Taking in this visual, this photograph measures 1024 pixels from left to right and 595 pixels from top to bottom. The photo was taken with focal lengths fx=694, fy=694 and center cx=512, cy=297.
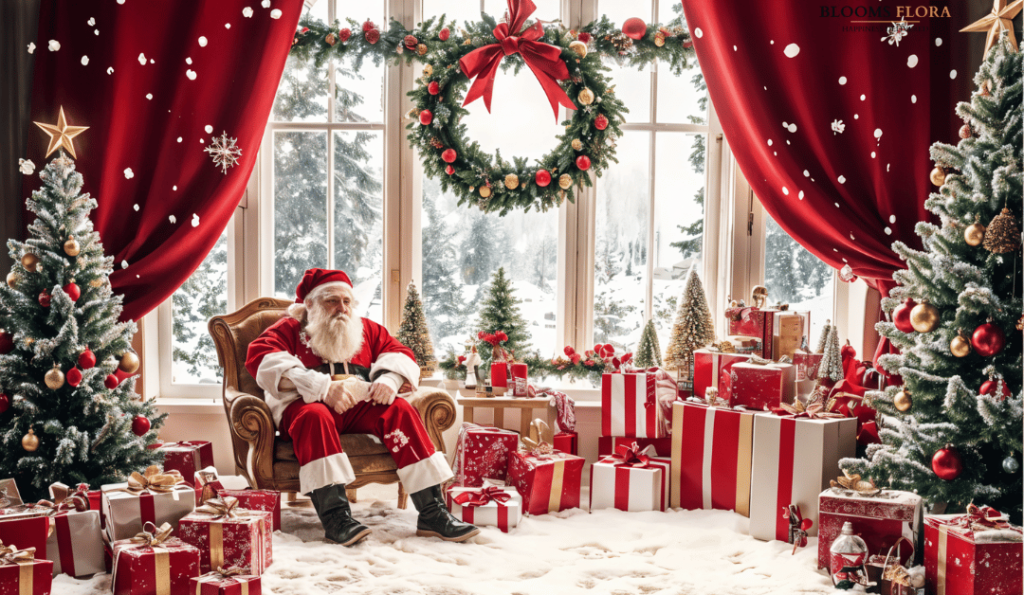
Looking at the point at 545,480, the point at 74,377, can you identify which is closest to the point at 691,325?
the point at 545,480

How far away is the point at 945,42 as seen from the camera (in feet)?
10.9

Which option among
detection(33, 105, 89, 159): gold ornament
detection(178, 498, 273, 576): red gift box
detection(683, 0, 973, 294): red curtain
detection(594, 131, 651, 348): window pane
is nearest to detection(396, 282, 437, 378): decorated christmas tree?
detection(594, 131, 651, 348): window pane

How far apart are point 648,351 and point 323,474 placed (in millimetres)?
1667

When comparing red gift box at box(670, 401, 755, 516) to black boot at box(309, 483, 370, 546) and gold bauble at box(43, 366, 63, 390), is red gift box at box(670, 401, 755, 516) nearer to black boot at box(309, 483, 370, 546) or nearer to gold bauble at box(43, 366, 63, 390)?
black boot at box(309, 483, 370, 546)

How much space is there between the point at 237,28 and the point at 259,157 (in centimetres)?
66

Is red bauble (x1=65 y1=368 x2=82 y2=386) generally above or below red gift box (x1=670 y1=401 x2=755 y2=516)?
above

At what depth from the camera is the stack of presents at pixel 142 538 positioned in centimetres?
214

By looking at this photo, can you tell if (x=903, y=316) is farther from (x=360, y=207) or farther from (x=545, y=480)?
(x=360, y=207)

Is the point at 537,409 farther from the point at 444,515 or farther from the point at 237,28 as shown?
the point at 237,28

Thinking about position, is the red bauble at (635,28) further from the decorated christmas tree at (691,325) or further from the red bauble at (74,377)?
the red bauble at (74,377)

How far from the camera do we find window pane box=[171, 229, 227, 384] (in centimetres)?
378

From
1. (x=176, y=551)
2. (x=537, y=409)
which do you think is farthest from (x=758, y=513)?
(x=176, y=551)

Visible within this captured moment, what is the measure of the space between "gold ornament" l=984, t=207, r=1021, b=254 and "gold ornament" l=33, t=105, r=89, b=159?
12.3 feet

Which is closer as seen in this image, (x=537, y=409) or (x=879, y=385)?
(x=879, y=385)
